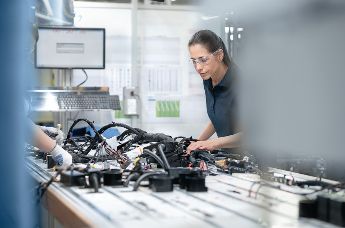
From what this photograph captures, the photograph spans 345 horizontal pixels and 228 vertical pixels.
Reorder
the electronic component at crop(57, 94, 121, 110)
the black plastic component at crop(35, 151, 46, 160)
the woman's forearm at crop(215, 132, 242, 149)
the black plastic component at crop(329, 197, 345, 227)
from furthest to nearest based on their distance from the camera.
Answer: the electronic component at crop(57, 94, 121, 110) < the woman's forearm at crop(215, 132, 242, 149) < the black plastic component at crop(35, 151, 46, 160) < the black plastic component at crop(329, 197, 345, 227)

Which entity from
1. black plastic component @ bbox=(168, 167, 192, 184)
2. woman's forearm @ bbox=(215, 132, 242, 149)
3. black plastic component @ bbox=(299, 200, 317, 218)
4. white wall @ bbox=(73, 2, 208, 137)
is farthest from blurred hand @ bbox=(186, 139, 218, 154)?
white wall @ bbox=(73, 2, 208, 137)

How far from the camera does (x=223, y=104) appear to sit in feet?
9.19

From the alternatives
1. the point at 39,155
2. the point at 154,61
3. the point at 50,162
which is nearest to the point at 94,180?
the point at 50,162

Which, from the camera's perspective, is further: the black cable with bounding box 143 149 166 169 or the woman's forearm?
the woman's forearm

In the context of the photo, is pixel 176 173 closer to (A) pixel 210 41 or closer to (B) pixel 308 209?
(B) pixel 308 209

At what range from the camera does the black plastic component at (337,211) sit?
1029mm

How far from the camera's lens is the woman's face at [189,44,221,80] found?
271 cm

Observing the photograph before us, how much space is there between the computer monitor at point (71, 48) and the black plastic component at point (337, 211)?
3.12 m

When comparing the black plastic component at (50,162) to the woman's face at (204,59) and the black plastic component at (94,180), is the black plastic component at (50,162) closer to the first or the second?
the black plastic component at (94,180)

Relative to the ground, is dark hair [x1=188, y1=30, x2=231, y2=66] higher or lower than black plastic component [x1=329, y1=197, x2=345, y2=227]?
higher

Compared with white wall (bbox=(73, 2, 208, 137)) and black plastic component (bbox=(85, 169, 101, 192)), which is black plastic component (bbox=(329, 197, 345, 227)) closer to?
black plastic component (bbox=(85, 169, 101, 192))

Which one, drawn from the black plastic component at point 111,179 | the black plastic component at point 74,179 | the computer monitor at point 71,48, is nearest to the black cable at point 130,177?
the black plastic component at point 111,179

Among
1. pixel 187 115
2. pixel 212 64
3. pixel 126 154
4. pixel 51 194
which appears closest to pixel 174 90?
pixel 187 115

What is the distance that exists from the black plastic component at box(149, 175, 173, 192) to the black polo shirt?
1.30 m
